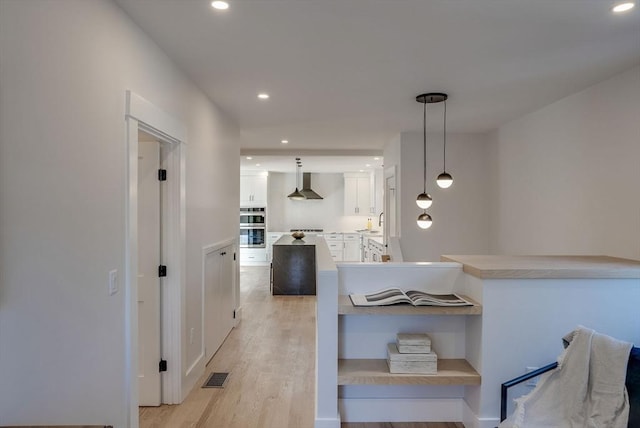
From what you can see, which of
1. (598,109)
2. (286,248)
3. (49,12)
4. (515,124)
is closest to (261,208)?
(286,248)

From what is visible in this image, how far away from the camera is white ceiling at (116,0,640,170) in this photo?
1.99 meters

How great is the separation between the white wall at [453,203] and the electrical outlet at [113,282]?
402 centimetres

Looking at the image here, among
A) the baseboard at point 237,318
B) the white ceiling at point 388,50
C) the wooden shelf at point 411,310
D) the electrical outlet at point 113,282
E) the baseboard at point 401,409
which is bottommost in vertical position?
the baseboard at point 237,318

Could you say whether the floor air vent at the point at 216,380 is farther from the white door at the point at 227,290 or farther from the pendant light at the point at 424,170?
the pendant light at the point at 424,170

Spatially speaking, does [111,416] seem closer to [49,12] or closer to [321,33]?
[49,12]

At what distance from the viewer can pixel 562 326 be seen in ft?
7.37

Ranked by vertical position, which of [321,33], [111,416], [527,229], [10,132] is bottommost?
[111,416]

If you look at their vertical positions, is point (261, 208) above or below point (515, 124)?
below

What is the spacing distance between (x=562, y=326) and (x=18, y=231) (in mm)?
2741

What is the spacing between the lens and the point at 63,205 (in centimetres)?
155

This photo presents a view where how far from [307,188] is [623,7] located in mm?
8494

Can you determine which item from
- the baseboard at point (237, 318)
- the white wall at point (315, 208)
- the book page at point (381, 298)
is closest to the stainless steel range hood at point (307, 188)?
the white wall at point (315, 208)

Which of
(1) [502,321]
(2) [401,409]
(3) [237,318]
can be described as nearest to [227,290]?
(3) [237,318]

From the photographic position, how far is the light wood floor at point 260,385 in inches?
104
